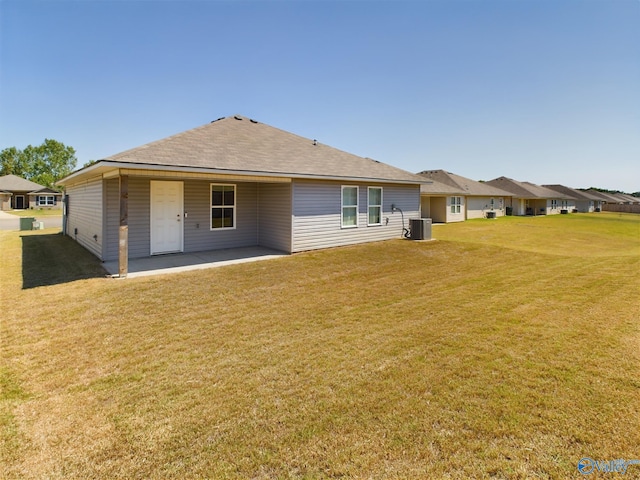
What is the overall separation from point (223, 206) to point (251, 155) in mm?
2169

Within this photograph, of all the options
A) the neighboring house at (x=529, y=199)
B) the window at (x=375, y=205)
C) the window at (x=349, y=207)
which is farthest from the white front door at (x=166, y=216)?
the neighboring house at (x=529, y=199)

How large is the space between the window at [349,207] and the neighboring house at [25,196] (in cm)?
4960

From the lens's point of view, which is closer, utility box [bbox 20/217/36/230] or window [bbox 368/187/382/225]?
window [bbox 368/187/382/225]

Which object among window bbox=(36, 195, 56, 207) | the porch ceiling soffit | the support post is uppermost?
window bbox=(36, 195, 56, 207)

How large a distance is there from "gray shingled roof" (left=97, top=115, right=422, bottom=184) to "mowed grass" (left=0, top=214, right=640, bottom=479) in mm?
3609

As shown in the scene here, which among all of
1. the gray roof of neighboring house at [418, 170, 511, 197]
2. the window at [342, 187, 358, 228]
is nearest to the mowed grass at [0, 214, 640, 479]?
the window at [342, 187, 358, 228]

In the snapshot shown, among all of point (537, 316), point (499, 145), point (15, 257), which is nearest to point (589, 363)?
point (537, 316)

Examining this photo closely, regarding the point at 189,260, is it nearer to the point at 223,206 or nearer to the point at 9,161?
the point at 223,206

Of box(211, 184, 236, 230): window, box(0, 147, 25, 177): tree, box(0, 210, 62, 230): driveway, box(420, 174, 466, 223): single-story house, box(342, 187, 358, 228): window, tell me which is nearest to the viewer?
box(211, 184, 236, 230): window

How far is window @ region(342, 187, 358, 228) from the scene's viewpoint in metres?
12.7

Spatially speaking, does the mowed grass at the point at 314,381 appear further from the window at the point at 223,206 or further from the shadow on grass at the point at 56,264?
the window at the point at 223,206

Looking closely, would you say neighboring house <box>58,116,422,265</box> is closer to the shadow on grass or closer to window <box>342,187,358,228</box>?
window <box>342,187,358,228</box>

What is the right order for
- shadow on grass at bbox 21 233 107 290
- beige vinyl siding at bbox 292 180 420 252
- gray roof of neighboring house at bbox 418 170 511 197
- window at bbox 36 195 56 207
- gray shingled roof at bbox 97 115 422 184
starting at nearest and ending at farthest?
shadow on grass at bbox 21 233 107 290
gray shingled roof at bbox 97 115 422 184
beige vinyl siding at bbox 292 180 420 252
gray roof of neighboring house at bbox 418 170 511 197
window at bbox 36 195 56 207

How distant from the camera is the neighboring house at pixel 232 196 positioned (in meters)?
9.19
